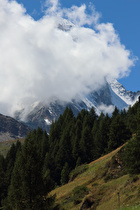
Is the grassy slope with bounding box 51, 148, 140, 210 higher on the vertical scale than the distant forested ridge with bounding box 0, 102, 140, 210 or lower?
lower

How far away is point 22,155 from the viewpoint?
99.9 ft

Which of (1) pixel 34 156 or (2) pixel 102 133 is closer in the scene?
(1) pixel 34 156

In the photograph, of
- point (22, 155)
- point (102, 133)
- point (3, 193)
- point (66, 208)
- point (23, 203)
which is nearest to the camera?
point (23, 203)

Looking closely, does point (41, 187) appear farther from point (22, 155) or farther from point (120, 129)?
point (120, 129)

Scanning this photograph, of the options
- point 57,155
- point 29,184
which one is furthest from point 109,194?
point 57,155

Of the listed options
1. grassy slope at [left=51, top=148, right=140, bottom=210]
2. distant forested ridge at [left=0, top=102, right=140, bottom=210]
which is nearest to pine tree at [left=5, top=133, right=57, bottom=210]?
distant forested ridge at [left=0, top=102, right=140, bottom=210]

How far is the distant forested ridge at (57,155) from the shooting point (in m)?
29.0

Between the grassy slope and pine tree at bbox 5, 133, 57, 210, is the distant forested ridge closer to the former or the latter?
pine tree at bbox 5, 133, 57, 210

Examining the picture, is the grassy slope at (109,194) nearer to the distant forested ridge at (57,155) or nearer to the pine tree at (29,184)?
the distant forested ridge at (57,155)

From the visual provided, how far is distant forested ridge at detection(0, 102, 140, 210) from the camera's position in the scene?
95.2 ft

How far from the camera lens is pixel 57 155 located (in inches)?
3398

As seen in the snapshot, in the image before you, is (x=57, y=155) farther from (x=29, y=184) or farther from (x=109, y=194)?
(x=29, y=184)

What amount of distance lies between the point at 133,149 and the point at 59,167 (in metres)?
52.2

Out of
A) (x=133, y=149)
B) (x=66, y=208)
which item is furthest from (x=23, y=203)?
(x=133, y=149)
